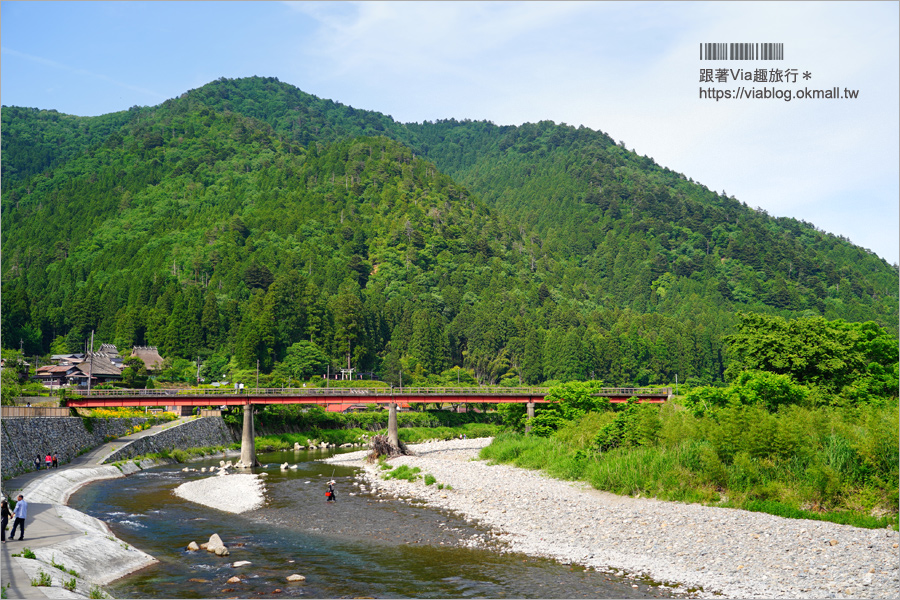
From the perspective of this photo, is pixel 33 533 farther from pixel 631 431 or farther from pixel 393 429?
pixel 393 429

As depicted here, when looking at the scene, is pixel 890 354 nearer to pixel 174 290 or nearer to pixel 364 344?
pixel 364 344

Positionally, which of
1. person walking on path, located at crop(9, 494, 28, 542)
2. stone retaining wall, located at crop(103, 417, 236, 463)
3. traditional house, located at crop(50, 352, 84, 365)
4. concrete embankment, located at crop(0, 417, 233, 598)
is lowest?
stone retaining wall, located at crop(103, 417, 236, 463)

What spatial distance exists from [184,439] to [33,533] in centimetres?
4785

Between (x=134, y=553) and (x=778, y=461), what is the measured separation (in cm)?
3140

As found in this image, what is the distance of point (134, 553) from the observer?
2877 cm

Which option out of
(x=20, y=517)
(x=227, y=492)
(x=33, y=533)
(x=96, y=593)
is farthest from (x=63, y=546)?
(x=227, y=492)

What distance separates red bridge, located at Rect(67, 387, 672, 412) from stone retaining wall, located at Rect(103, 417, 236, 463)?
3113mm

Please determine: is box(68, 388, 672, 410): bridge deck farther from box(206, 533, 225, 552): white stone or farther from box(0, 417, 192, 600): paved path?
box(206, 533, 225, 552): white stone

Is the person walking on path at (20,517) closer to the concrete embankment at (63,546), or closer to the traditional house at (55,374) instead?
the concrete embankment at (63,546)

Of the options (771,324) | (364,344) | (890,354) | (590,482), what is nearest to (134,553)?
(590,482)

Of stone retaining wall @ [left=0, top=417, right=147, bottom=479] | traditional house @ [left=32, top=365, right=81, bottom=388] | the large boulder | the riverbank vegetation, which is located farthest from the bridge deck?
traditional house @ [left=32, top=365, right=81, bottom=388]

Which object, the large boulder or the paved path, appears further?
the large boulder

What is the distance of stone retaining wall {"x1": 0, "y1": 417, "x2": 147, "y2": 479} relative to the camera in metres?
45.5

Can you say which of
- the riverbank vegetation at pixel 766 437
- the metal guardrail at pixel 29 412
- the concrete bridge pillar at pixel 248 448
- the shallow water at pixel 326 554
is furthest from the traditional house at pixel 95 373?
the riverbank vegetation at pixel 766 437
